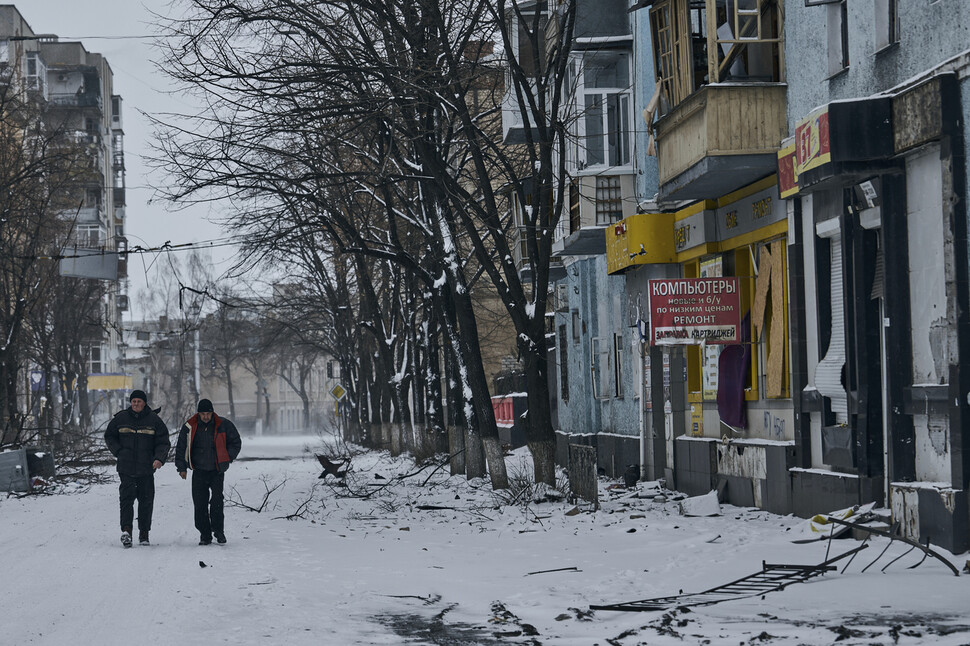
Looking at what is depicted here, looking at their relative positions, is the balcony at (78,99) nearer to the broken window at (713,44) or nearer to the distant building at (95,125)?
the distant building at (95,125)

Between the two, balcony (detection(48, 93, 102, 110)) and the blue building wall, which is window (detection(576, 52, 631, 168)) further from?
balcony (detection(48, 93, 102, 110))

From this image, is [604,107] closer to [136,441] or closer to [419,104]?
[419,104]

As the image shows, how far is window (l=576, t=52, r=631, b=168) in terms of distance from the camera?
25.7m

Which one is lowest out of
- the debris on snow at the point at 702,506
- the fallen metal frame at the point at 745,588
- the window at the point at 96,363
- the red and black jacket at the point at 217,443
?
the debris on snow at the point at 702,506

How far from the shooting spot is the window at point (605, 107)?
84.3 ft

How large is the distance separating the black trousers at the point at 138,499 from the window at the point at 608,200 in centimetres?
1169

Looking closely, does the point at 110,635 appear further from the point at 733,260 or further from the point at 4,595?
the point at 733,260

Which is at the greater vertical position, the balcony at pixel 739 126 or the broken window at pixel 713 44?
→ the broken window at pixel 713 44

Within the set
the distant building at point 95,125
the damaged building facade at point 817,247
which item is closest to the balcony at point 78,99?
the distant building at point 95,125

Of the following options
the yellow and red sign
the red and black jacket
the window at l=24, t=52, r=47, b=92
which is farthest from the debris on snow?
the window at l=24, t=52, r=47, b=92

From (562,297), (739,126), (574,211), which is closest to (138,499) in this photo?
(739,126)

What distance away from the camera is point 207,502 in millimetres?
16078

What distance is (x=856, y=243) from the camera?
14.5 meters

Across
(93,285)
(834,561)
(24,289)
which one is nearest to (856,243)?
(834,561)
